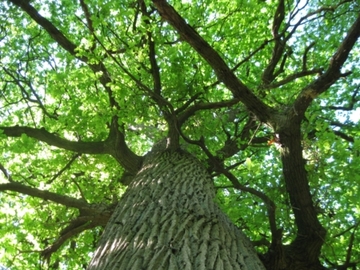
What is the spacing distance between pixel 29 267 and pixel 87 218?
7.63 feet

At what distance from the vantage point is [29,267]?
6.20 metres

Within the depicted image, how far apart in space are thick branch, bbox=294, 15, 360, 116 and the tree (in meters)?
0.01

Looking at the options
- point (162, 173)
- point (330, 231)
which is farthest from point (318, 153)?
point (162, 173)

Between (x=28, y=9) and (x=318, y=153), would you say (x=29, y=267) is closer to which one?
(x=28, y=9)

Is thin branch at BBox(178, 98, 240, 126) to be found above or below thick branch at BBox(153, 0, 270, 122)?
above

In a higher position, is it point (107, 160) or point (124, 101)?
point (107, 160)

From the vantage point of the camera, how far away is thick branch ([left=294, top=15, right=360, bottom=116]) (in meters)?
3.43

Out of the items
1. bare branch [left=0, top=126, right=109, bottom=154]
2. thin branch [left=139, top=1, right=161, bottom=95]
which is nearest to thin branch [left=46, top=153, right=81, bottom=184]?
bare branch [left=0, top=126, right=109, bottom=154]

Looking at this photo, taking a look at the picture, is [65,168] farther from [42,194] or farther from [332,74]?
[332,74]

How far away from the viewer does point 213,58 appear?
359cm

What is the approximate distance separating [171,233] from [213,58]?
1831mm

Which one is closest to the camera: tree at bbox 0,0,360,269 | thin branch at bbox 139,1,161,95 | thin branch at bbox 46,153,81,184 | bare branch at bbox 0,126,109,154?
tree at bbox 0,0,360,269

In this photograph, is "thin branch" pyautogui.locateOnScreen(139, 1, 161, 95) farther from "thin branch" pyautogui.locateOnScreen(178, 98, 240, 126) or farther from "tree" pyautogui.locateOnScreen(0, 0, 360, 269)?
"thin branch" pyautogui.locateOnScreen(178, 98, 240, 126)

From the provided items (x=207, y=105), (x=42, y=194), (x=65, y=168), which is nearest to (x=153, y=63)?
(x=207, y=105)
